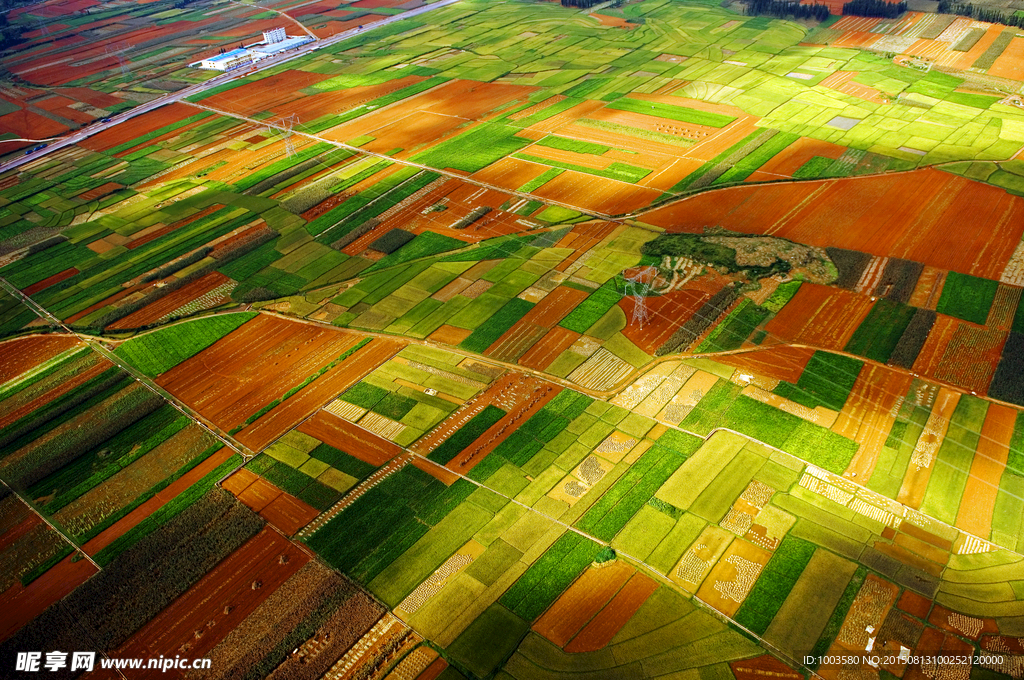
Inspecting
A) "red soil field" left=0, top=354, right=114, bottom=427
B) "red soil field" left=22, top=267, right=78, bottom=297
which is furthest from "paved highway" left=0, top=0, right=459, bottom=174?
"red soil field" left=0, top=354, right=114, bottom=427

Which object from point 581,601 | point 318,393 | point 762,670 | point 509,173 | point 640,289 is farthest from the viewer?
point 509,173

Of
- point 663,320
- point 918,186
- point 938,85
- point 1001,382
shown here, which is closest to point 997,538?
point 1001,382

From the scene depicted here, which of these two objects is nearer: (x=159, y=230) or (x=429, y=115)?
(x=159, y=230)

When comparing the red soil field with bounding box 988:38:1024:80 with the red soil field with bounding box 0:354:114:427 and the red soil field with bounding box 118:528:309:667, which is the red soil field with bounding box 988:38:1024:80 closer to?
the red soil field with bounding box 118:528:309:667

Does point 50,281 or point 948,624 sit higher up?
point 948,624

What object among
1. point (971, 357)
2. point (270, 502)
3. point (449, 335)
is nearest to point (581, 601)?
point (270, 502)

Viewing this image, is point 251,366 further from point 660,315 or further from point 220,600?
point 660,315

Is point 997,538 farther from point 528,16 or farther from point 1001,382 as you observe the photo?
point 528,16
